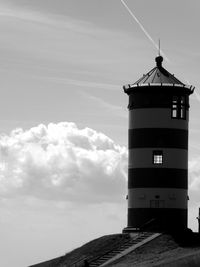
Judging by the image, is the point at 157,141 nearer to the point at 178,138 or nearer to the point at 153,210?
the point at 178,138

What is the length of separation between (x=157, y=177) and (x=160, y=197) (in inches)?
56.3

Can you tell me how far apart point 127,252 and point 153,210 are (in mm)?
5873

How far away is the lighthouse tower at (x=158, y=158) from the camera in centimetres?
5362

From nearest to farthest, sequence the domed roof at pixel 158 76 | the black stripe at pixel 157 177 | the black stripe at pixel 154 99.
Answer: the black stripe at pixel 157 177 → the black stripe at pixel 154 99 → the domed roof at pixel 158 76

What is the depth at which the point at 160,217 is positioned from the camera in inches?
2121

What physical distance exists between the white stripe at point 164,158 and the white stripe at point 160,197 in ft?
5.56

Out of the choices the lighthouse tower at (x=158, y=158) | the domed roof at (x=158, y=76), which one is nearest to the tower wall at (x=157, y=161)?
the lighthouse tower at (x=158, y=158)

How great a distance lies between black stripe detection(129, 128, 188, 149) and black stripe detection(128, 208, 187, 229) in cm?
458

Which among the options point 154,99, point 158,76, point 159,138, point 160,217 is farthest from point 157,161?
point 158,76

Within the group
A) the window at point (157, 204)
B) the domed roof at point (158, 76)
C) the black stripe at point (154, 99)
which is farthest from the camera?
the domed roof at point (158, 76)

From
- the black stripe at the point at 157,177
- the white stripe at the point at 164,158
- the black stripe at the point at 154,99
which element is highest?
the black stripe at the point at 154,99

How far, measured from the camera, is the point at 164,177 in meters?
53.6

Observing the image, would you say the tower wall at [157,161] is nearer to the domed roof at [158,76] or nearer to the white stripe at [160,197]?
the white stripe at [160,197]

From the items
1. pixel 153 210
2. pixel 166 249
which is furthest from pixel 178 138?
pixel 166 249
